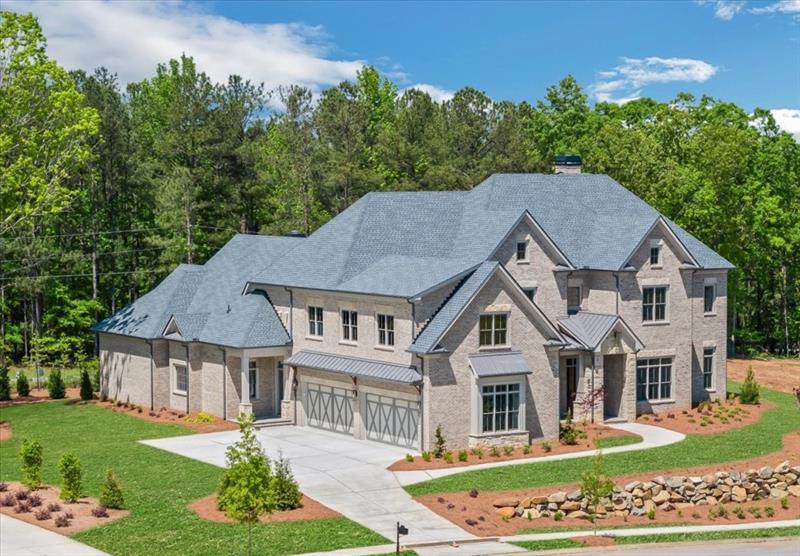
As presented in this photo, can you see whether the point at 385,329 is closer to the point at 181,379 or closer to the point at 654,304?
the point at 181,379

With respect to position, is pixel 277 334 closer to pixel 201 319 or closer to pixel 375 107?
pixel 201 319

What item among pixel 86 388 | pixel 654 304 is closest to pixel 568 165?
pixel 654 304

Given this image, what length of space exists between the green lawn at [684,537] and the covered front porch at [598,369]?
15694mm

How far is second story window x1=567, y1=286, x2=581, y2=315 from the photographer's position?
46156 millimetres

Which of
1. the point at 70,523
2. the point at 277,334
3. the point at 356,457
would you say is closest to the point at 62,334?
the point at 277,334

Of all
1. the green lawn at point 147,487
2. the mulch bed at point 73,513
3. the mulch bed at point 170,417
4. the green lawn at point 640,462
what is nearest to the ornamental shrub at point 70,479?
the mulch bed at point 73,513

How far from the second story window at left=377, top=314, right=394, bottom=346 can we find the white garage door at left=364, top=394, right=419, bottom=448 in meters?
2.20

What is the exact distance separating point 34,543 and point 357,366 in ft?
54.9

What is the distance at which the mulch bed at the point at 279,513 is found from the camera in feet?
93.7

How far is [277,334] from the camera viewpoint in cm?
4528

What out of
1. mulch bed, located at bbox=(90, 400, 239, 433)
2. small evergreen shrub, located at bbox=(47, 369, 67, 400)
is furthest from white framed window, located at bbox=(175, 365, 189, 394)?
small evergreen shrub, located at bbox=(47, 369, 67, 400)

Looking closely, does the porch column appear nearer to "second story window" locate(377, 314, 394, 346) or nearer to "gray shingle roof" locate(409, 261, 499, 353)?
"second story window" locate(377, 314, 394, 346)

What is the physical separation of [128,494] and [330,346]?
13410 millimetres

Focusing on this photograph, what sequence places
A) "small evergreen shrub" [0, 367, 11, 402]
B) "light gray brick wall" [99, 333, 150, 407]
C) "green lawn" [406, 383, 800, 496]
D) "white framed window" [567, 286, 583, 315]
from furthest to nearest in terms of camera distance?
"small evergreen shrub" [0, 367, 11, 402], "light gray brick wall" [99, 333, 150, 407], "white framed window" [567, 286, 583, 315], "green lawn" [406, 383, 800, 496]
